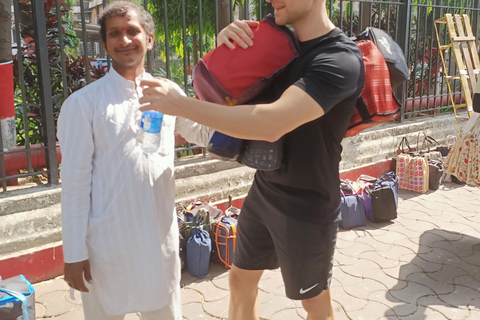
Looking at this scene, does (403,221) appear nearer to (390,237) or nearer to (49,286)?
(390,237)

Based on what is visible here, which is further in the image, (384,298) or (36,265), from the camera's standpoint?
(36,265)

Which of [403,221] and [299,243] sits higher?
[299,243]

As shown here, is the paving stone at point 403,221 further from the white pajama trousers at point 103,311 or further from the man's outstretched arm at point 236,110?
the man's outstretched arm at point 236,110

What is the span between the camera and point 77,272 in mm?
1869

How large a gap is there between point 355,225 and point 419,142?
9.65 ft

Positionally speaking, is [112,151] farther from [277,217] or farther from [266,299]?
[266,299]

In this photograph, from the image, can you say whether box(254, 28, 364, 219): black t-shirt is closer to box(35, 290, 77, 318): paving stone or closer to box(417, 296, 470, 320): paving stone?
box(417, 296, 470, 320): paving stone

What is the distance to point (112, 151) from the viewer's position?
1.91 meters

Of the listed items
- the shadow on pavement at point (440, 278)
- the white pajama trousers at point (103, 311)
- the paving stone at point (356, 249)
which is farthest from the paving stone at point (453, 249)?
the white pajama trousers at point (103, 311)

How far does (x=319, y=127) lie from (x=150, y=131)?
73 cm

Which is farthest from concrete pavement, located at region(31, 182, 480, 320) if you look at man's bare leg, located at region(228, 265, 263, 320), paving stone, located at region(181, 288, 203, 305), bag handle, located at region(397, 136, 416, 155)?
bag handle, located at region(397, 136, 416, 155)

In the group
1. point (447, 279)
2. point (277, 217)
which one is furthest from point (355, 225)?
point (277, 217)

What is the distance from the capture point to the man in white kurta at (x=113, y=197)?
1839mm

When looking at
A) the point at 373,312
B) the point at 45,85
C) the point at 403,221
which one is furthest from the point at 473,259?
the point at 45,85
